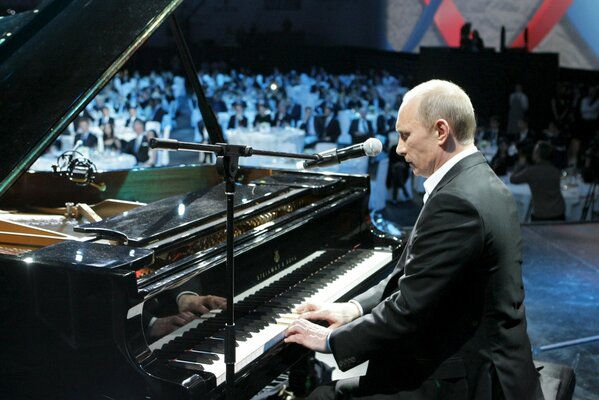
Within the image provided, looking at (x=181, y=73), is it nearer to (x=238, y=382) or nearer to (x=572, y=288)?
(x=572, y=288)

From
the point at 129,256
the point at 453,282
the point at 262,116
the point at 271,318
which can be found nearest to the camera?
the point at 453,282

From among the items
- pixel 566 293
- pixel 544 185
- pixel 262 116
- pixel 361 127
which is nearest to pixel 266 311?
pixel 566 293

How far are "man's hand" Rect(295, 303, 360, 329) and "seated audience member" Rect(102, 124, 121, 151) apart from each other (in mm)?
8071

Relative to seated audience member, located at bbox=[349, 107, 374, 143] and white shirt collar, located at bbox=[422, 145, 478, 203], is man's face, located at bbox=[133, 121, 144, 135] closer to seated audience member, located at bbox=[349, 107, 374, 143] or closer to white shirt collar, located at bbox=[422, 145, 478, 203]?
seated audience member, located at bbox=[349, 107, 374, 143]

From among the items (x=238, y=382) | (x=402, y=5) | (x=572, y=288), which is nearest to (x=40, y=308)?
(x=238, y=382)

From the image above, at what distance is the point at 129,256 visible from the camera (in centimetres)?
243

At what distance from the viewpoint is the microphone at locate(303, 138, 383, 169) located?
8.38 ft

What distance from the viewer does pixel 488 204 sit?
230 cm

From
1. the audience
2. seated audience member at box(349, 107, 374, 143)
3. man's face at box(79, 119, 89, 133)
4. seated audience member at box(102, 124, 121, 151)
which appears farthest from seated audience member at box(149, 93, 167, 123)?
seated audience member at box(349, 107, 374, 143)

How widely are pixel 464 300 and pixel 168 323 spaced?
98 centimetres

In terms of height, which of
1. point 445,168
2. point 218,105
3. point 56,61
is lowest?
point 218,105

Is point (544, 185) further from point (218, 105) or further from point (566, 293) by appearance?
point (218, 105)

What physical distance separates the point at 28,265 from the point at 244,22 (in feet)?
77.3

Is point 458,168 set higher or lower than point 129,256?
Answer: higher
